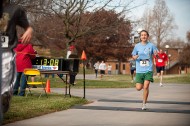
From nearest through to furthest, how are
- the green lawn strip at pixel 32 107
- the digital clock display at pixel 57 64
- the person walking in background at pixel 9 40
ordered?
the person walking in background at pixel 9 40 → the green lawn strip at pixel 32 107 → the digital clock display at pixel 57 64

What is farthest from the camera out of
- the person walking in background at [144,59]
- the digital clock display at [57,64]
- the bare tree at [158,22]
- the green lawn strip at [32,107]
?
the bare tree at [158,22]

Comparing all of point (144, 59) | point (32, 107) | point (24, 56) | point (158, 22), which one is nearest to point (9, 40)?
point (32, 107)

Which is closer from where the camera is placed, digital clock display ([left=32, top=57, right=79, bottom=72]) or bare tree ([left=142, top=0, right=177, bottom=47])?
digital clock display ([left=32, top=57, right=79, bottom=72])

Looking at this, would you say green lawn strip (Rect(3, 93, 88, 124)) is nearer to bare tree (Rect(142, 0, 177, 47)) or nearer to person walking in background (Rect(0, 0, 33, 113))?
person walking in background (Rect(0, 0, 33, 113))

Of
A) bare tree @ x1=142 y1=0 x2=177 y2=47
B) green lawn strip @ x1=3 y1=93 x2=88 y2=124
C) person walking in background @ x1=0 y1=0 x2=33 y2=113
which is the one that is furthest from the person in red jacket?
bare tree @ x1=142 y1=0 x2=177 y2=47

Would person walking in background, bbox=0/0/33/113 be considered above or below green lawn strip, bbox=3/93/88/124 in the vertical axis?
above

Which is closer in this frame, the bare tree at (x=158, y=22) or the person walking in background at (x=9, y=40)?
the person walking in background at (x=9, y=40)

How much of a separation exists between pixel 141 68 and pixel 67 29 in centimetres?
1207

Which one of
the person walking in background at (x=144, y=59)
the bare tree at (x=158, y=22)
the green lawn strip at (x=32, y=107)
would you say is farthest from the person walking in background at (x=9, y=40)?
the bare tree at (x=158, y=22)

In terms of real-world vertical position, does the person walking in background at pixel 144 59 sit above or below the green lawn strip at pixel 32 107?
above

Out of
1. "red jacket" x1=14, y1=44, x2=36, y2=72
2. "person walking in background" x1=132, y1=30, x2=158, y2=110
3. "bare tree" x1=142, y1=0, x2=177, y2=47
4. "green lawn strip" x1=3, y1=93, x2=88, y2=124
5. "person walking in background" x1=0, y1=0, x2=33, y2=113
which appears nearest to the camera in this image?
"person walking in background" x1=0, y1=0, x2=33, y2=113

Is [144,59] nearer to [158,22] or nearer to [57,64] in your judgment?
[57,64]

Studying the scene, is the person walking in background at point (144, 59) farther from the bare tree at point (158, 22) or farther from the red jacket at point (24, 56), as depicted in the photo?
the bare tree at point (158, 22)

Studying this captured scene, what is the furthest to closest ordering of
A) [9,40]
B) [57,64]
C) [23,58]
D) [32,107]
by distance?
[23,58], [57,64], [32,107], [9,40]
